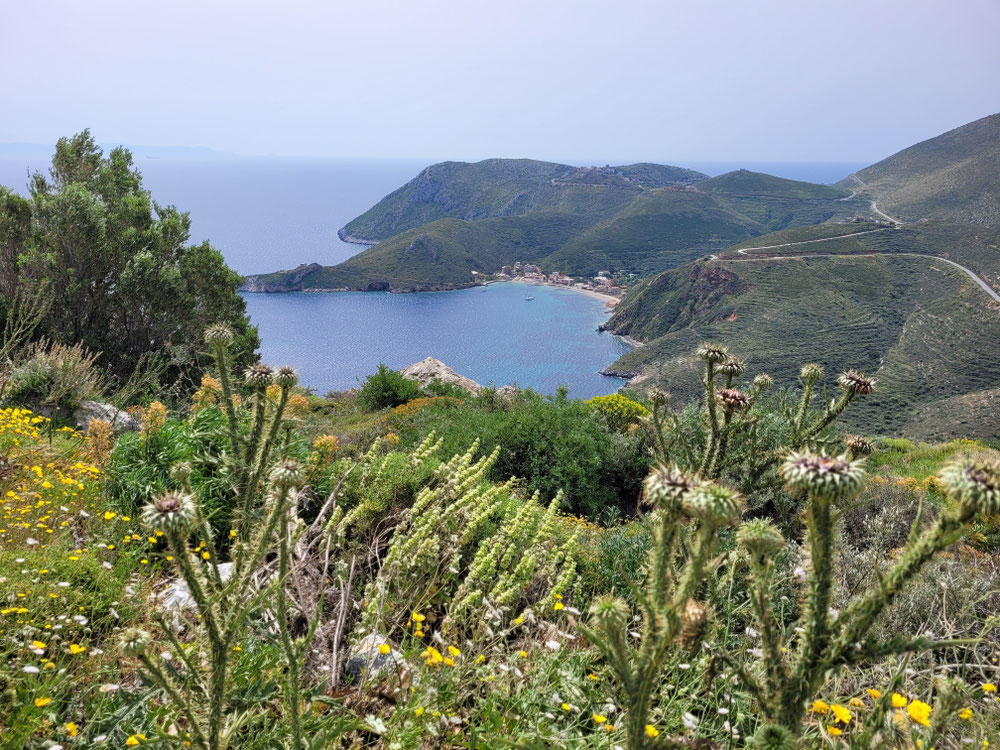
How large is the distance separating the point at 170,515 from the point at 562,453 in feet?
25.5

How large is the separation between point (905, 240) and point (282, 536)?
79183 millimetres

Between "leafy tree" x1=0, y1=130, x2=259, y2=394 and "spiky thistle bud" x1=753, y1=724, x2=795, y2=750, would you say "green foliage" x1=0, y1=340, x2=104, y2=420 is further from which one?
"spiky thistle bud" x1=753, y1=724, x2=795, y2=750

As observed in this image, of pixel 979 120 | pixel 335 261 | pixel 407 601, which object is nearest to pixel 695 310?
pixel 407 601

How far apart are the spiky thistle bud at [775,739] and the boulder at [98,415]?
8.04 meters

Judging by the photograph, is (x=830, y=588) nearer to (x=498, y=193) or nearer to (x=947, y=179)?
(x=947, y=179)

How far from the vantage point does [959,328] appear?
43.8 meters

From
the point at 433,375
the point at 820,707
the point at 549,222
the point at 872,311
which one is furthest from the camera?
the point at 549,222

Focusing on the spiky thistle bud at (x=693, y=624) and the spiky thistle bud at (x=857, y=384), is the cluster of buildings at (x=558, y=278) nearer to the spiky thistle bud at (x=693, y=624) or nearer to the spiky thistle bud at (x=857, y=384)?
the spiky thistle bud at (x=857, y=384)

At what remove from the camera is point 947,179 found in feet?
305

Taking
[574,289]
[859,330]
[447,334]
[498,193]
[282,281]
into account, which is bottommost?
[859,330]

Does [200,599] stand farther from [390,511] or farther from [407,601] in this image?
[390,511]

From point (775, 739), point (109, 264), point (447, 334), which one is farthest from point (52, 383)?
point (447, 334)

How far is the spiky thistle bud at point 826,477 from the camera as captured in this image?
131 centimetres

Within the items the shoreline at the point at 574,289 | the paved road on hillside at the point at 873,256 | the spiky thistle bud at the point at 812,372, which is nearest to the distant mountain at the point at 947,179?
the paved road on hillside at the point at 873,256
